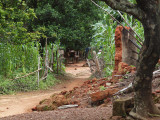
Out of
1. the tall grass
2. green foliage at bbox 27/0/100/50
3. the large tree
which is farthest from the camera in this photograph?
green foliage at bbox 27/0/100/50

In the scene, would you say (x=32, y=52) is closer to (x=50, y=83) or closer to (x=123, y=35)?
(x=50, y=83)

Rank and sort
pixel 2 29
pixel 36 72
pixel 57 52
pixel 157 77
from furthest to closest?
pixel 57 52 → pixel 36 72 → pixel 2 29 → pixel 157 77

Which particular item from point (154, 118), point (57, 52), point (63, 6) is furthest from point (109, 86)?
point (63, 6)

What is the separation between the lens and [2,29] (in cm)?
819

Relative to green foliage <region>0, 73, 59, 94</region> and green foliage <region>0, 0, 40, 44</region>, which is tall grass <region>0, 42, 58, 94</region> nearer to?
green foliage <region>0, 73, 59, 94</region>

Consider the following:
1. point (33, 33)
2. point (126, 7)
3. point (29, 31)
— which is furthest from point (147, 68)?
point (29, 31)

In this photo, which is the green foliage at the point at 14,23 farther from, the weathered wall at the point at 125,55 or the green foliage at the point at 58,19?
the weathered wall at the point at 125,55

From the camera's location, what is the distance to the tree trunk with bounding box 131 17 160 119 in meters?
2.46

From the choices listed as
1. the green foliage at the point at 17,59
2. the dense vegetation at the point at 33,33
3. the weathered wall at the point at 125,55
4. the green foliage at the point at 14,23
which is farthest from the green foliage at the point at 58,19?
the weathered wall at the point at 125,55

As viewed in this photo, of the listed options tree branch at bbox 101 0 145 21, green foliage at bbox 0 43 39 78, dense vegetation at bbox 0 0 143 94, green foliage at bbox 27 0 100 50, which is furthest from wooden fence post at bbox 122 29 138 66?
green foliage at bbox 27 0 100 50

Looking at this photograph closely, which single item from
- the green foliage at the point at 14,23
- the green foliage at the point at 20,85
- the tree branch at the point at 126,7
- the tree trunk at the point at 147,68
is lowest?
the green foliage at the point at 20,85

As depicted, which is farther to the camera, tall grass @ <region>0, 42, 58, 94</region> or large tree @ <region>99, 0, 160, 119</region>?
tall grass @ <region>0, 42, 58, 94</region>

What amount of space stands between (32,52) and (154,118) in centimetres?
789

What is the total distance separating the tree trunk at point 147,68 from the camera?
2.46 meters
